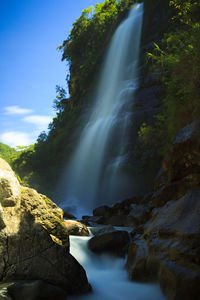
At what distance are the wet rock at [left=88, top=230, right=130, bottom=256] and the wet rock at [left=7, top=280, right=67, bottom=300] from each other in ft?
11.5

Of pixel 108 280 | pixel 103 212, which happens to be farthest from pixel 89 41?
pixel 108 280

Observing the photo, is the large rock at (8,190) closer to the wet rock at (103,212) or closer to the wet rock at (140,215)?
the wet rock at (140,215)

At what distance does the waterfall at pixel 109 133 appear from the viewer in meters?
20.1

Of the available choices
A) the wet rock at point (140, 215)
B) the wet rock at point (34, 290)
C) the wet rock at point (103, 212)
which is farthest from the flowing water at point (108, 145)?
the wet rock at point (103, 212)

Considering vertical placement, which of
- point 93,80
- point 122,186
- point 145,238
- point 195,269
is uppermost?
point 93,80

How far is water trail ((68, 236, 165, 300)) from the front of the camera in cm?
430

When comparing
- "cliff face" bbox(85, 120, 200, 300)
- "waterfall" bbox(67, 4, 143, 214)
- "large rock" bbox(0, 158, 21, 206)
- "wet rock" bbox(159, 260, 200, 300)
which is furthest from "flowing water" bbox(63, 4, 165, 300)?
"large rock" bbox(0, 158, 21, 206)

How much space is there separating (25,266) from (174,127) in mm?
7304

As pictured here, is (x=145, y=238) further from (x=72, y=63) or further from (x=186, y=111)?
(x=72, y=63)

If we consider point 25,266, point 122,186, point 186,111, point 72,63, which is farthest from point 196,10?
point 72,63

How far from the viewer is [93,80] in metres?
36.1

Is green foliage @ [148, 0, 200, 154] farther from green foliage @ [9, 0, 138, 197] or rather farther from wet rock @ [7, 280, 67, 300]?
green foliage @ [9, 0, 138, 197]

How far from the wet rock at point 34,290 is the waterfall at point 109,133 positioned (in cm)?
1432

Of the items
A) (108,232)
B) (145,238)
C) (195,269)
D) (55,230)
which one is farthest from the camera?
(108,232)
